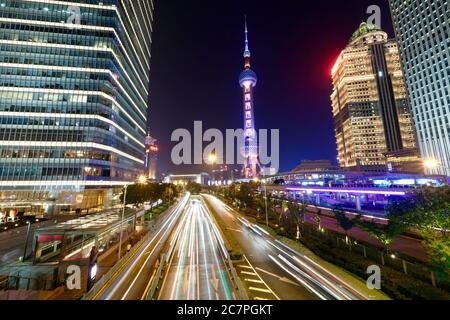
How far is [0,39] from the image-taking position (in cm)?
6444

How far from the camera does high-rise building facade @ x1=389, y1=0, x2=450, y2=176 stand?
85.2 metres

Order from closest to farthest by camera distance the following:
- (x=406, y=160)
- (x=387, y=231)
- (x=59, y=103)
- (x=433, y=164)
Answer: (x=387, y=231) → (x=59, y=103) → (x=433, y=164) → (x=406, y=160)

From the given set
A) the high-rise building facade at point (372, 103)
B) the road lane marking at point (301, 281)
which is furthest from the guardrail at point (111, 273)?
the high-rise building facade at point (372, 103)

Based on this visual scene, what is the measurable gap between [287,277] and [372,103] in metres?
178

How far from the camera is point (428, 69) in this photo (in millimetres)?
90625

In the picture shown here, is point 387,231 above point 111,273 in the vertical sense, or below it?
above

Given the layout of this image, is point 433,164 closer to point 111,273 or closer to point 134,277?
point 134,277

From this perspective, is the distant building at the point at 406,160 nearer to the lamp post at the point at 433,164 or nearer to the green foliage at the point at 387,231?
the lamp post at the point at 433,164

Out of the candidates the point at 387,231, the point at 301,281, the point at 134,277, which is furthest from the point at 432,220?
the point at 134,277

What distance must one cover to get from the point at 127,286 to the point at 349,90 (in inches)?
7480
